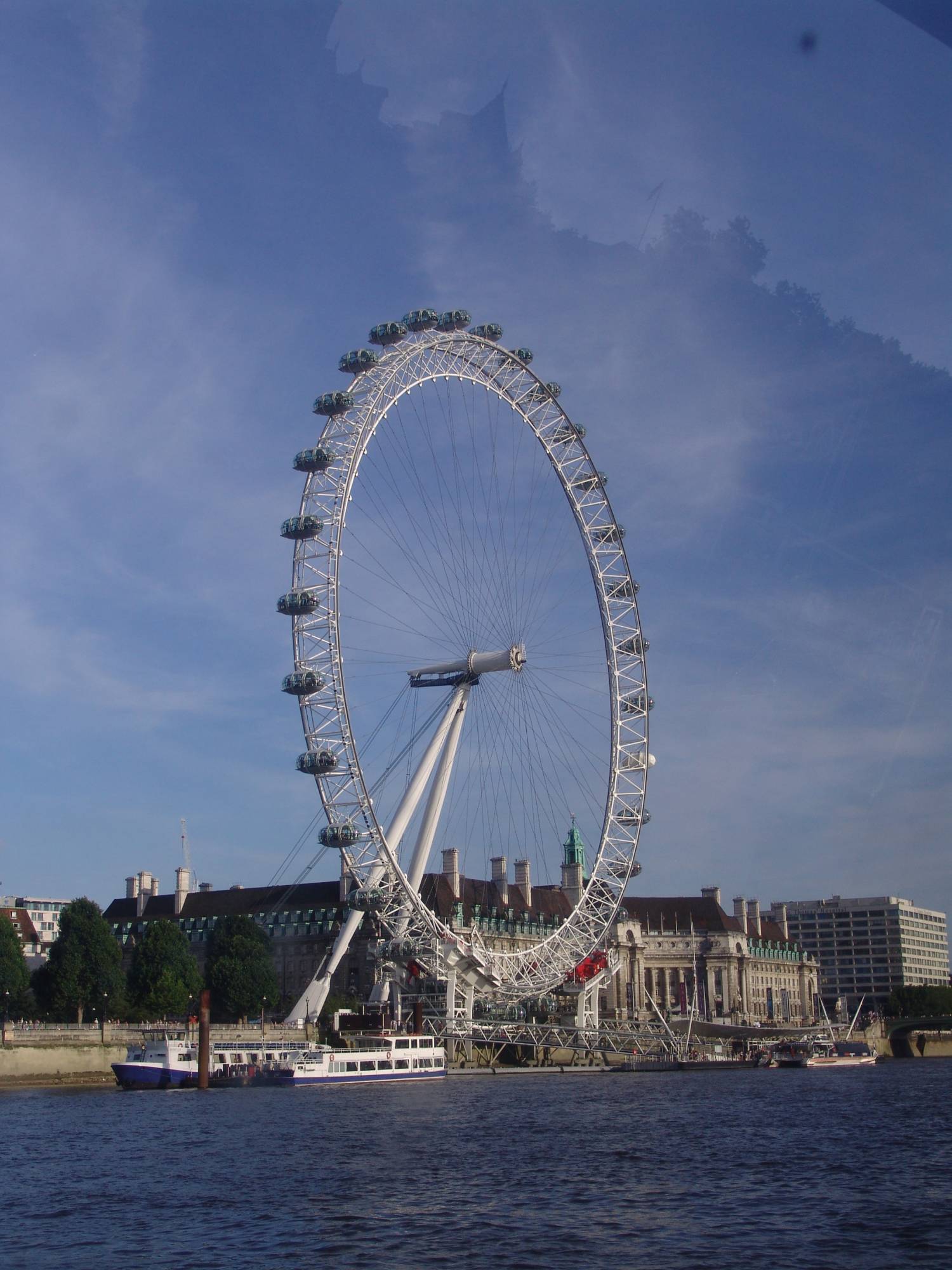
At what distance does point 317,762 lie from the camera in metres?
76.4

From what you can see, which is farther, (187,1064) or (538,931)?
(538,931)

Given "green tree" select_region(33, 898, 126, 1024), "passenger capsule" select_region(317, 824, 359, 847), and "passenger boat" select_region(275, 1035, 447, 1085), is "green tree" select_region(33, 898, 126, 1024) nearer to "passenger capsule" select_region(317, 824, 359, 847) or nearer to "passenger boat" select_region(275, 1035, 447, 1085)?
"passenger boat" select_region(275, 1035, 447, 1085)

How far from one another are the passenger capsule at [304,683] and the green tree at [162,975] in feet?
102

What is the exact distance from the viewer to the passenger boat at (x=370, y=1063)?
77.2 meters

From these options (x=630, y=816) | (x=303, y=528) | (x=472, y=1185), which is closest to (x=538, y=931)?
(x=630, y=816)

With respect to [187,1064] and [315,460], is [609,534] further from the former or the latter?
[187,1064]

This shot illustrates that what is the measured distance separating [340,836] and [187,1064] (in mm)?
13782

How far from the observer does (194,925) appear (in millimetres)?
141500

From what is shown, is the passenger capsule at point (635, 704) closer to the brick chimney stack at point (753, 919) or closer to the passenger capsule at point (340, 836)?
the passenger capsule at point (340, 836)

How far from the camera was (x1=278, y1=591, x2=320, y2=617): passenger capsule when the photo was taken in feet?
251

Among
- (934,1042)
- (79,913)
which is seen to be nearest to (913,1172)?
Result: (79,913)

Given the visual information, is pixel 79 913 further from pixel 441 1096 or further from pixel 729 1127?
pixel 729 1127

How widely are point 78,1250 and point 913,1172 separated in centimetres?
2183

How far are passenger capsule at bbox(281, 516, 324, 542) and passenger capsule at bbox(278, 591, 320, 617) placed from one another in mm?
2810
